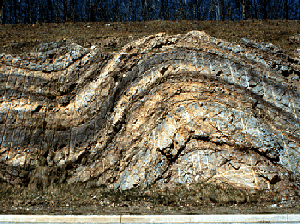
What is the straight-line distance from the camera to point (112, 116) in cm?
839

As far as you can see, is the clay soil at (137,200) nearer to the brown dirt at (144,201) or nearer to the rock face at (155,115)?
the brown dirt at (144,201)

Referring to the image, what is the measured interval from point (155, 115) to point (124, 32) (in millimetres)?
5301

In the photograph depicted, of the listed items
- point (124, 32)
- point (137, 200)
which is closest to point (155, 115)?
point (137, 200)

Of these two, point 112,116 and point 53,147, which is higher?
point 112,116

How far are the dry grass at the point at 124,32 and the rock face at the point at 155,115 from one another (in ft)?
3.55

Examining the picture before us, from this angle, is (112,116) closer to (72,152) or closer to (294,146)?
(72,152)

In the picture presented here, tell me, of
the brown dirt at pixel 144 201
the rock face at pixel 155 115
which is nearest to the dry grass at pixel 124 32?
the rock face at pixel 155 115

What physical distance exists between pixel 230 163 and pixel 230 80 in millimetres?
2658

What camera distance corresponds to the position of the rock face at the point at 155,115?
7430 millimetres

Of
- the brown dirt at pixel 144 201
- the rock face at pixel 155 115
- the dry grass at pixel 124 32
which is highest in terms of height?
the dry grass at pixel 124 32

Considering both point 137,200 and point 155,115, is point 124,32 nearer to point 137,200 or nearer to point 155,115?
point 155,115

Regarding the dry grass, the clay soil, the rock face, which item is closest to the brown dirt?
the clay soil

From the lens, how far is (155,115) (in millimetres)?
8094

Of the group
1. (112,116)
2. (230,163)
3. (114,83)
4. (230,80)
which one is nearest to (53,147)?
(112,116)
